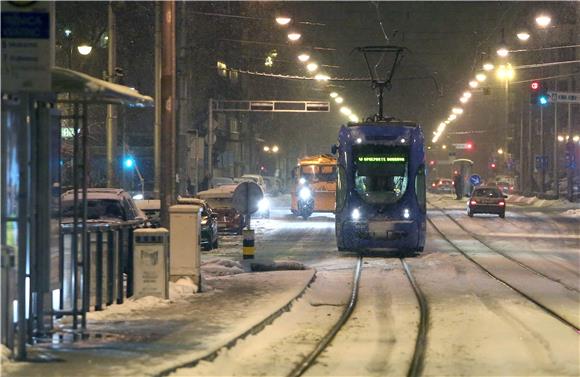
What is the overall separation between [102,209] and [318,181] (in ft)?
90.2

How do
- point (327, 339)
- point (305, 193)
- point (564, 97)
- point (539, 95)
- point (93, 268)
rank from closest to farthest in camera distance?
point (327, 339), point (93, 268), point (539, 95), point (564, 97), point (305, 193)

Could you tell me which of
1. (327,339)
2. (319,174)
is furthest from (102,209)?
(319,174)

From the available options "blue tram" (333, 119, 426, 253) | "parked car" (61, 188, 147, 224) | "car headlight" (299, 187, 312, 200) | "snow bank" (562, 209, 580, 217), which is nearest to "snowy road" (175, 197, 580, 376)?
"blue tram" (333, 119, 426, 253)

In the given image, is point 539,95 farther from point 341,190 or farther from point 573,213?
point 341,190

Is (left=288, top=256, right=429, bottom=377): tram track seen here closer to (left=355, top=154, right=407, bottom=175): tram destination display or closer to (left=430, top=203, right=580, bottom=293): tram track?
(left=430, top=203, right=580, bottom=293): tram track

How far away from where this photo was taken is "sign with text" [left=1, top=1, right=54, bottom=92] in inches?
341

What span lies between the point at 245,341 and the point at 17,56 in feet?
14.4

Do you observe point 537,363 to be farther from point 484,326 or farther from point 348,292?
point 348,292

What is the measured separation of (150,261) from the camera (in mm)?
13422

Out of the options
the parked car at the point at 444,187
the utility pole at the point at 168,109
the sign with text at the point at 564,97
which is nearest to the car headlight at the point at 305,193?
the sign with text at the point at 564,97

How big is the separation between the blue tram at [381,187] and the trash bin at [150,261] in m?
10.8

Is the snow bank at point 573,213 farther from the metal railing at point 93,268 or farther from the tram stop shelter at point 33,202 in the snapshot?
the tram stop shelter at point 33,202

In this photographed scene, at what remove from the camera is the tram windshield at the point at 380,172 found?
78.4 feet

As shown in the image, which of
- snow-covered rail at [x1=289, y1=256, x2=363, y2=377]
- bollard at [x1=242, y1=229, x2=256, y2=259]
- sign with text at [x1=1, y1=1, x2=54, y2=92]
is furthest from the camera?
bollard at [x1=242, y1=229, x2=256, y2=259]
